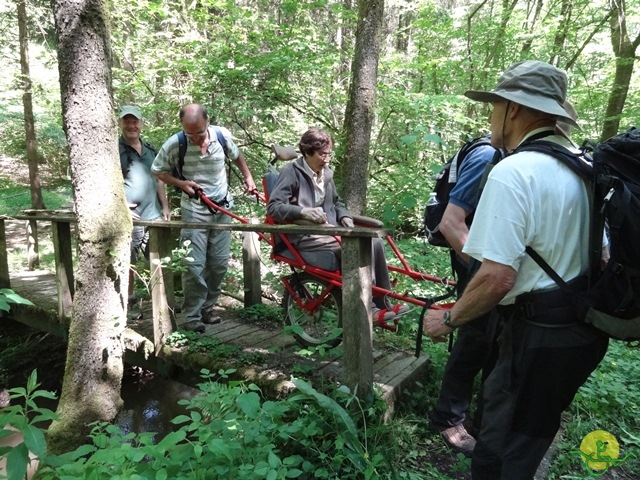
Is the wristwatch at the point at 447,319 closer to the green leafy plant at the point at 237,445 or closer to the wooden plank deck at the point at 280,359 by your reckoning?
the green leafy plant at the point at 237,445

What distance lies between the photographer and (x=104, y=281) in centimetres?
341

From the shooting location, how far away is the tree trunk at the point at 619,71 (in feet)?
26.9

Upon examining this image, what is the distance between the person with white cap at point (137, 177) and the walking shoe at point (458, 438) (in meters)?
3.50

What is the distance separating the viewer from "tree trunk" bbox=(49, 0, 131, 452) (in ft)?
10.3

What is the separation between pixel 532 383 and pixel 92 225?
3148 mm

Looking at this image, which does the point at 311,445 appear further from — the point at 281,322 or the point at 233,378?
the point at 281,322

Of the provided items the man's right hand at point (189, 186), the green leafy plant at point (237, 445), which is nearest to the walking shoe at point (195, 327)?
the man's right hand at point (189, 186)

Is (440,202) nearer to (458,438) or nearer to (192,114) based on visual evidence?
(458,438)

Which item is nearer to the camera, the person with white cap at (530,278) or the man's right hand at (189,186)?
the person with white cap at (530,278)

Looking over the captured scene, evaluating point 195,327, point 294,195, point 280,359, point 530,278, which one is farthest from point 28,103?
point 530,278

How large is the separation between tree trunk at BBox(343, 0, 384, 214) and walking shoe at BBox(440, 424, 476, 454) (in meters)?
3.19

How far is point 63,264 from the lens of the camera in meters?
4.54

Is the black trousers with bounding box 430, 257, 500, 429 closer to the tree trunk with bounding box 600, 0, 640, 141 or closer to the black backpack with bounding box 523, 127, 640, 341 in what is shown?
the black backpack with bounding box 523, 127, 640, 341

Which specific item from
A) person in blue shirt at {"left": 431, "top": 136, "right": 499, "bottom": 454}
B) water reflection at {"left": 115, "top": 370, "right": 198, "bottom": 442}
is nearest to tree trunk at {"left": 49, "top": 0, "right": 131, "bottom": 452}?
water reflection at {"left": 115, "top": 370, "right": 198, "bottom": 442}
